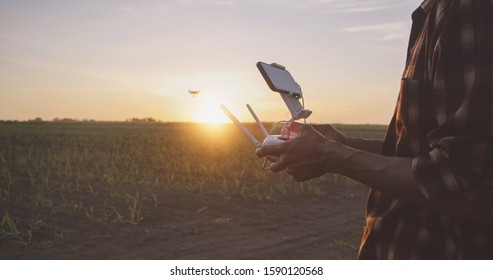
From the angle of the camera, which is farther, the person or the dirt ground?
the dirt ground

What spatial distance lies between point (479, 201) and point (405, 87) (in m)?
0.34

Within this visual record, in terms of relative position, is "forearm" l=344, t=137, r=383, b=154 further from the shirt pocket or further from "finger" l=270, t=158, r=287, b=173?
the shirt pocket

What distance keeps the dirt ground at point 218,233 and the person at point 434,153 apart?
14.3 feet

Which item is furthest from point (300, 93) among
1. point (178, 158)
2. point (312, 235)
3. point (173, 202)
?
point (178, 158)

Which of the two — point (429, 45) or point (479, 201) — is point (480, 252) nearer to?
point (479, 201)

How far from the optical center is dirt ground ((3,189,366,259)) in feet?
19.7

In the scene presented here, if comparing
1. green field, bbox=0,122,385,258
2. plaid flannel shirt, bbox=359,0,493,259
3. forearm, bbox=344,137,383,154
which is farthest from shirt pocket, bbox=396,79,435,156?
green field, bbox=0,122,385,258

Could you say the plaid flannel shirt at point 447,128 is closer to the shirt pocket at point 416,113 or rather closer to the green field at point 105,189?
the shirt pocket at point 416,113

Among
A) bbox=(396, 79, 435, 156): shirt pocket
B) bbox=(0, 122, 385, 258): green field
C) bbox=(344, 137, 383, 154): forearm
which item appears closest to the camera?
bbox=(396, 79, 435, 156): shirt pocket

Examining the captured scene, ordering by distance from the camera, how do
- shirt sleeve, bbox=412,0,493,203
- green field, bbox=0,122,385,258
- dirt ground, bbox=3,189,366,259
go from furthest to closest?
green field, bbox=0,122,385,258, dirt ground, bbox=3,189,366,259, shirt sleeve, bbox=412,0,493,203

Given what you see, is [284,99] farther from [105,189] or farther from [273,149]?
[105,189]

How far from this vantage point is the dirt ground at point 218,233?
6.01m

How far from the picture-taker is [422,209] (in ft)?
4.87

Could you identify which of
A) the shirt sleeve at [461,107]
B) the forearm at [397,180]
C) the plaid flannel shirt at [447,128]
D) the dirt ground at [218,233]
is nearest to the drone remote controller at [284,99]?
the forearm at [397,180]
